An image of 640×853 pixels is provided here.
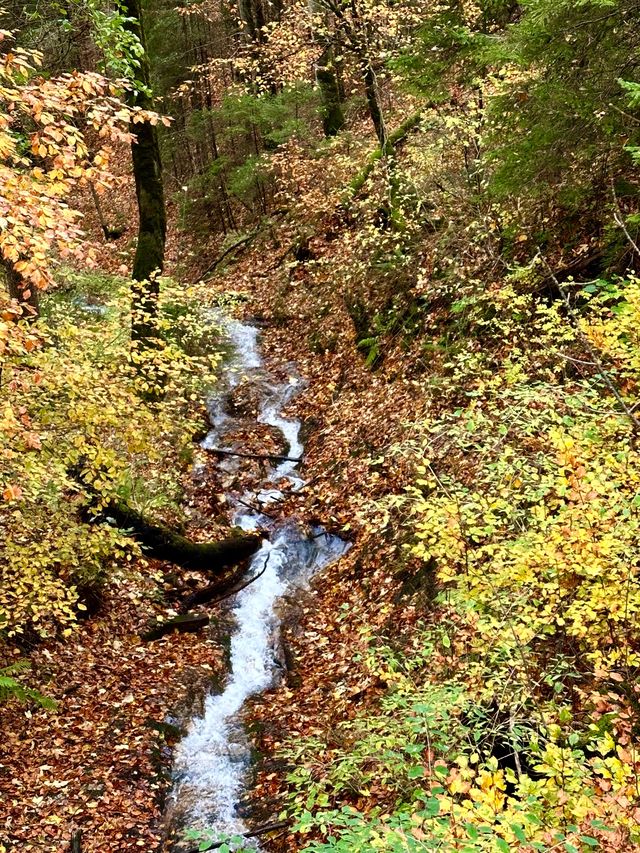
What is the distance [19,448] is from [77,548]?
207 centimetres

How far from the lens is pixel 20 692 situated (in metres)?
7.04

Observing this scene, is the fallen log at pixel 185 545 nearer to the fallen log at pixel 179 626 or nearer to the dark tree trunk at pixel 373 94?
the fallen log at pixel 179 626

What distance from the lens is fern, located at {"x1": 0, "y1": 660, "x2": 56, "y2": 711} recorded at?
7088 millimetres

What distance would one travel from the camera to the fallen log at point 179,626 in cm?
932

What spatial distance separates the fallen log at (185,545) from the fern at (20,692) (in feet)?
8.61

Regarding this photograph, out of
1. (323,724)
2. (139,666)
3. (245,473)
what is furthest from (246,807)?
(245,473)

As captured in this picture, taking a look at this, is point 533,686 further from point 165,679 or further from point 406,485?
point 165,679

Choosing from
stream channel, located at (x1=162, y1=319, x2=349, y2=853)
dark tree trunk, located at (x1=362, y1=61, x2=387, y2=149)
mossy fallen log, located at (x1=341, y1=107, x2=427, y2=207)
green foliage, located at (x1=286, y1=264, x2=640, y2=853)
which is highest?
dark tree trunk, located at (x1=362, y1=61, x2=387, y2=149)

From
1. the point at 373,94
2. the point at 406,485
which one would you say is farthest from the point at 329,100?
the point at 406,485

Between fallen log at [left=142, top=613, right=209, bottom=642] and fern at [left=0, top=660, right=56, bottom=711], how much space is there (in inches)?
73.3

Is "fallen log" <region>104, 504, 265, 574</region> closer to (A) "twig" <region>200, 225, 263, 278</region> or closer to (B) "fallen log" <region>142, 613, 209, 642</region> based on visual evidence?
(B) "fallen log" <region>142, 613, 209, 642</region>

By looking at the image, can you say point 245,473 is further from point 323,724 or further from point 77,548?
point 323,724

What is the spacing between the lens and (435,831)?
124 inches

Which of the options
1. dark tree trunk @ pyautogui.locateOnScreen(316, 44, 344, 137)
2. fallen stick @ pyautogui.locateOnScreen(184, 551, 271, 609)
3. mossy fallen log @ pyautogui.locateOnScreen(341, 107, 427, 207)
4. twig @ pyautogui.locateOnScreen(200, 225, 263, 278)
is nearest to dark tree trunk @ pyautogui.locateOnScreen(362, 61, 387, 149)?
mossy fallen log @ pyautogui.locateOnScreen(341, 107, 427, 207)
